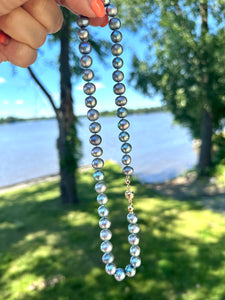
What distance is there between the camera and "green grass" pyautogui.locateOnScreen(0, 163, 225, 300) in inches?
129

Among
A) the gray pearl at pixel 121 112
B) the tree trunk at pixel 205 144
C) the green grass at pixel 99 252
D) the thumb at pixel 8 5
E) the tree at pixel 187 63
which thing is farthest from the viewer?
the tree trunk at pixel 205 144

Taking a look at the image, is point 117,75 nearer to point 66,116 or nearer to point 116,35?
point 116,35

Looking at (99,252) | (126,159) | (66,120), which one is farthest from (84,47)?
(66,120)

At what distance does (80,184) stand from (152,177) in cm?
323

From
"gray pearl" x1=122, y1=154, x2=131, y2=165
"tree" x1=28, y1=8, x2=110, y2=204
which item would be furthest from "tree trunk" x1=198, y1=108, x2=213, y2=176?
"gray pearl" x1=122, y1=154, x2=131, y2=165

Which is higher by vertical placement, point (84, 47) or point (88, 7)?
point (88, 7)

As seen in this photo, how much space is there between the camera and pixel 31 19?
3.31 ft

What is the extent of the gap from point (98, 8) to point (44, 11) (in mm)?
188

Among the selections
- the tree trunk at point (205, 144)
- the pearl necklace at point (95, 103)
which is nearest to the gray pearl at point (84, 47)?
the pearl necklace at point (95, 103)

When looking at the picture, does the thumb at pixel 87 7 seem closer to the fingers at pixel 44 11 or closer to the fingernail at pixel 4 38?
the fingers at pixel 44 11

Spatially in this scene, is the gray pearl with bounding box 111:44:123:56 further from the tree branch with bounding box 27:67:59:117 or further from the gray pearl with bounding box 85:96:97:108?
the tree branch with bounding box 27:67:59:117

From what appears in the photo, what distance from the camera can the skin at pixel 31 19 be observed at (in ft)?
3.14

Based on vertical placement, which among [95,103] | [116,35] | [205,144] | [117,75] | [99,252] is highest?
[116,35]

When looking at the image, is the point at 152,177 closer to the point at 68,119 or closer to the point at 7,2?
the point at 68,119
